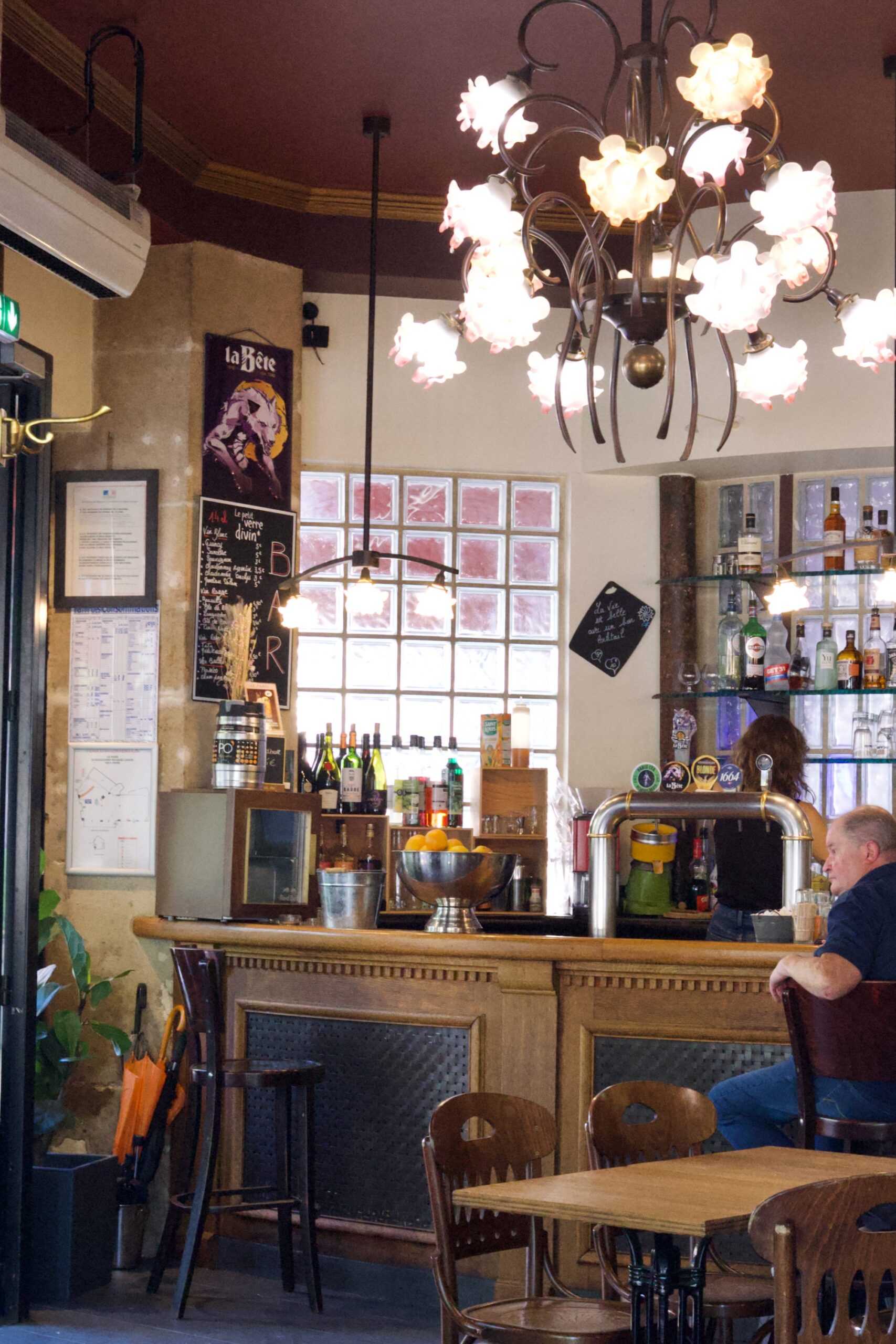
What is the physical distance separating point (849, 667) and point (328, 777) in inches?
85.5

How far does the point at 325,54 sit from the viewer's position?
4.91 metres

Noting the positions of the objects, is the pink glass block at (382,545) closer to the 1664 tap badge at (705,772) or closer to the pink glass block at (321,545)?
the pink glass block at (321,545)

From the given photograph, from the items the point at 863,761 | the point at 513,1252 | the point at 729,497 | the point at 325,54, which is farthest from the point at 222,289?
the point at 513,1252

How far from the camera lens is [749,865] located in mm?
5250

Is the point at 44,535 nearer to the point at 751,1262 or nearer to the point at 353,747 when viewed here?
the point at 353,747

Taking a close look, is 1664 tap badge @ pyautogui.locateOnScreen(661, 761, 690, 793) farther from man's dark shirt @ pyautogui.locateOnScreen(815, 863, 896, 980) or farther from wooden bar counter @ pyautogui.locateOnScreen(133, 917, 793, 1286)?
man's dark shirt @ pyautogui.locateOnScreen(815, 863, 896, 980)

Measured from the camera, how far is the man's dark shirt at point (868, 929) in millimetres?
3342

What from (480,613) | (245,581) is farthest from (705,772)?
(245,581)

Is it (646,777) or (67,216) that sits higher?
(67,216)

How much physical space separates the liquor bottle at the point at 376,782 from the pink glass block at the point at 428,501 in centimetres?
94

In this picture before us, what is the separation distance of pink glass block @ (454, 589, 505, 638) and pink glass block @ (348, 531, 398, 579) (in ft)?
1.02

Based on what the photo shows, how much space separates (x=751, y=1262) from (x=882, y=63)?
3688 mm

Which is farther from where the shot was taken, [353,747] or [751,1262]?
[353,747]

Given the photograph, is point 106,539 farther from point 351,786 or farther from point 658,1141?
point 658,1141
